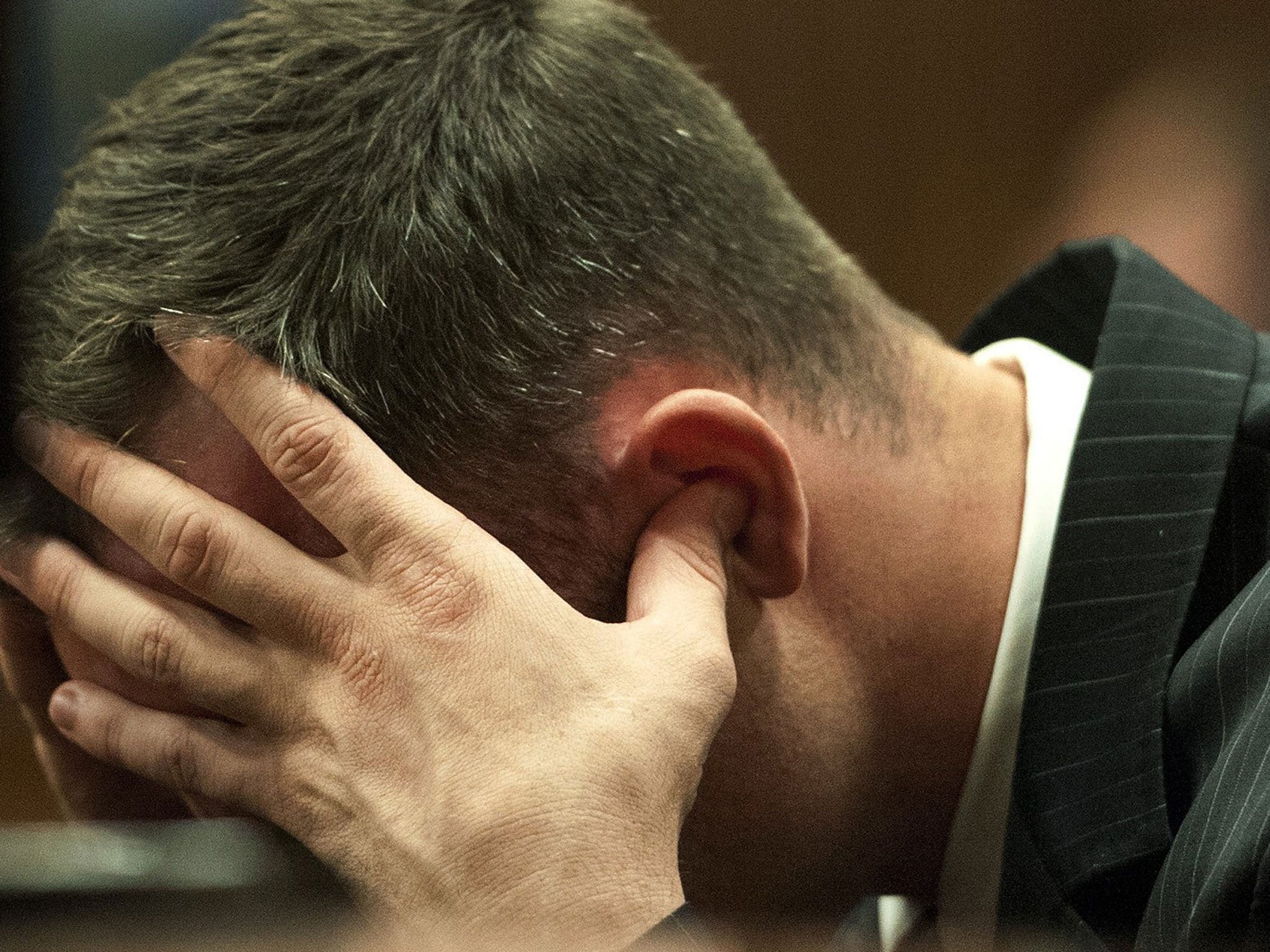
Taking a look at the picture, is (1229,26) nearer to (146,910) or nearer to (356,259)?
(356,259)

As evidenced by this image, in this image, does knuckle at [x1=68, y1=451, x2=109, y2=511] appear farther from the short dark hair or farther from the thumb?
the thumb

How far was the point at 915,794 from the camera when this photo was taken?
85 cm

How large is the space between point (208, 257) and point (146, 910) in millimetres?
436

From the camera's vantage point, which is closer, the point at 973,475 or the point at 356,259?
the point at 356,259

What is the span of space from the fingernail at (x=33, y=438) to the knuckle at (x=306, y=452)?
0.14 metres

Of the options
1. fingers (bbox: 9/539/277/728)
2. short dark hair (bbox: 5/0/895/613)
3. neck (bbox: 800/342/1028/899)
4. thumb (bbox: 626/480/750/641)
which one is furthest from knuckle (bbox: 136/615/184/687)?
neck (bbox: 800/342/1028/899)

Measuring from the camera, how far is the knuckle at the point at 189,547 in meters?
0.66

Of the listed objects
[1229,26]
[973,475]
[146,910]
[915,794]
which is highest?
[1229,26]

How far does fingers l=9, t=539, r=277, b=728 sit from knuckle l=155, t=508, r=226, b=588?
0.03 m

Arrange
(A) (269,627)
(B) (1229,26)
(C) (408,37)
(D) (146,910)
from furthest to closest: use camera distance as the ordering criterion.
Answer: (B) (1229,26), (C) (408,37), (A) (269,627), (D) (146,910)

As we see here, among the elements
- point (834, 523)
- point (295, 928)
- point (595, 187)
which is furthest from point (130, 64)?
point (295, 928)

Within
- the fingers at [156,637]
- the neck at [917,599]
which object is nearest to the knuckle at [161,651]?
the fingers at [156,637]

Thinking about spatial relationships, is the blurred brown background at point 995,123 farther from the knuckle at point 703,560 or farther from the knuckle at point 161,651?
the knuckle at point 703,560

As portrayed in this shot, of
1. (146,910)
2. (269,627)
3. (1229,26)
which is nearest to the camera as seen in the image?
(146,910)
